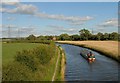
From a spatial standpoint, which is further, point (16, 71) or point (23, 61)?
point (23, 61)

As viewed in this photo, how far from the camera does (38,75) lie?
22.5m

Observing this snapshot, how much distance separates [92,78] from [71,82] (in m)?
4.16

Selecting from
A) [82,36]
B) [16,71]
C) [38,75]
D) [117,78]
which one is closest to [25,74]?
[16,71]

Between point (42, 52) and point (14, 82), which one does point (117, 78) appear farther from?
point (14, 82)

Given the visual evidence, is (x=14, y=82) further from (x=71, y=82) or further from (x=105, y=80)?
(x=105, y=80)

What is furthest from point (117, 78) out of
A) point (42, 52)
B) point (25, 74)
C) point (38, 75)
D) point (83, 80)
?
point (25, 74)

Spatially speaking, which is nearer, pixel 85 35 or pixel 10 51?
pixel 10 51

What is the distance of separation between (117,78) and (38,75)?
12024 millimetres

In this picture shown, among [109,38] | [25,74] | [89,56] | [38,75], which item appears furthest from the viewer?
[109,38]

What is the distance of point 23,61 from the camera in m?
23.2

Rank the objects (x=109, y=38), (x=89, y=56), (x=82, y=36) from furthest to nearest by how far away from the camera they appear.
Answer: (x=82, y=36) → (x=109, y=38) → (x=89, y=56)

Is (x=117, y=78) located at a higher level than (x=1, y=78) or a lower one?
lower

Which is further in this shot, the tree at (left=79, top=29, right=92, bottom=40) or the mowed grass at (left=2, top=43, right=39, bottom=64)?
the tree at (left=79, top=29, right=92, bottom=40)

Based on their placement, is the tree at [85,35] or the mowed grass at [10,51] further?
the tree at [85,35]
